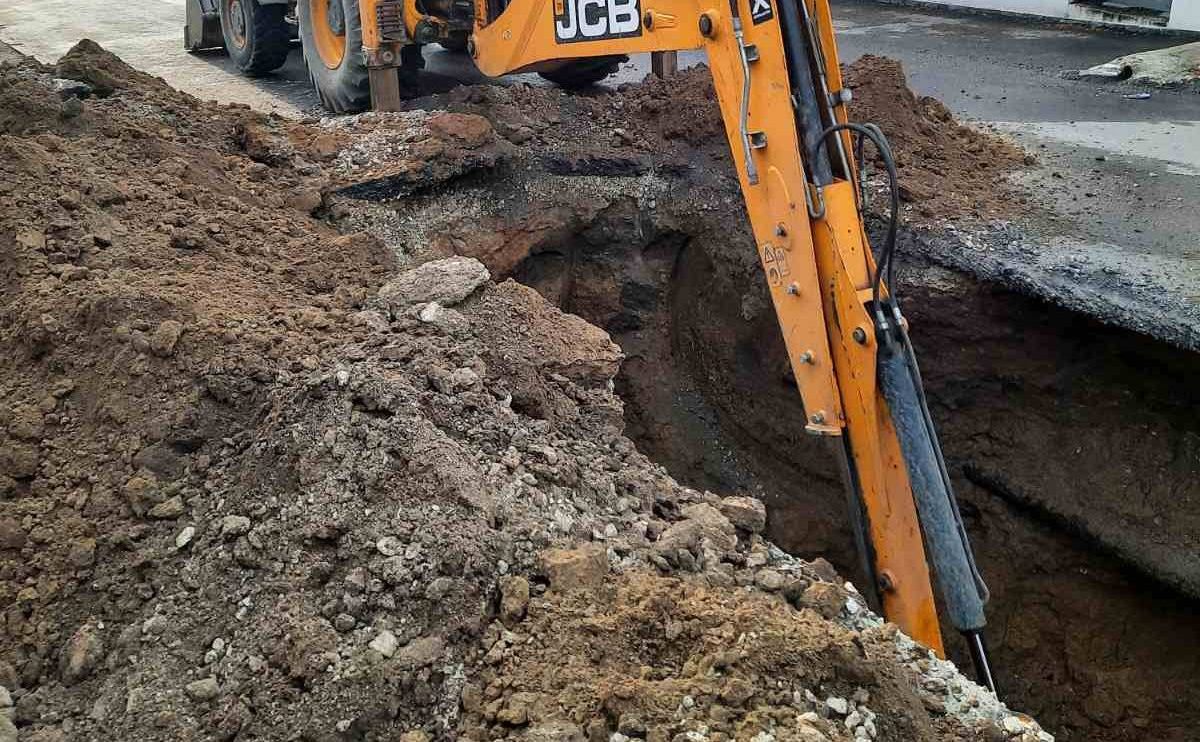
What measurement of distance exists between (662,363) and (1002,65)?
522cm

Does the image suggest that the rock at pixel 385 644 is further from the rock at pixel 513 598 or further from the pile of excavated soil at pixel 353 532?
the rock at pixel 513 598

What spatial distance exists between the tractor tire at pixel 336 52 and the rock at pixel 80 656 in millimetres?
4514

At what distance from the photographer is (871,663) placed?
2.37m

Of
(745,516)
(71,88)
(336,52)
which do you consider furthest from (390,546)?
(336,52)

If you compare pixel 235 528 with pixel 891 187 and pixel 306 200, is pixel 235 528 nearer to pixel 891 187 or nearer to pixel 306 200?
pixel 891 187

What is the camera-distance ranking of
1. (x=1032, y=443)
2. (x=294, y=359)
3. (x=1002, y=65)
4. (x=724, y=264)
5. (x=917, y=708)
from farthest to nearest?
(x=1002, y=65), (x=724, y=264), (x=1032, y=443), (x=294, y=359), (x=917, y=708)

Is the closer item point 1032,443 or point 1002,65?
point 1032,443

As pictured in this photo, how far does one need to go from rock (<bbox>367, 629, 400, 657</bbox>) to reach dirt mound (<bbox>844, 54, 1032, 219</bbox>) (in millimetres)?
3728

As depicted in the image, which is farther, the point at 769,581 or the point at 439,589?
the point at 769,581

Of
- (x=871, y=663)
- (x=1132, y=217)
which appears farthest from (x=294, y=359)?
(x=1132, y=217)

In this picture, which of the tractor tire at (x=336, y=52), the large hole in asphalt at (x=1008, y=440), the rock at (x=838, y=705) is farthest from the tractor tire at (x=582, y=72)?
the rock at (x=838, y=705)

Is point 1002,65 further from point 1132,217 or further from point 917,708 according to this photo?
point 917,708

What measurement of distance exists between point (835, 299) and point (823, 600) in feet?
3.54

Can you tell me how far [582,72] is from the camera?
24.4 ft
